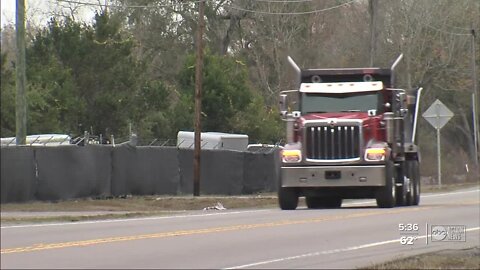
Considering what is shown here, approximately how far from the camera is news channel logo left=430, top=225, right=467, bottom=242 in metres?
19.5

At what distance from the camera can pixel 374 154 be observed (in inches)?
806

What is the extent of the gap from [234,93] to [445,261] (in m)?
35.3

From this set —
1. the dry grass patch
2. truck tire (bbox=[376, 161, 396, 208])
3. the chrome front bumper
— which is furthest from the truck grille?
the dry grass patch

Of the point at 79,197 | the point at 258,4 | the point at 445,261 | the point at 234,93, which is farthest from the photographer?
the point at 258,4

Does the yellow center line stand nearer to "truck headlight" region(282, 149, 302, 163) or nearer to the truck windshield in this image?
"truck headlight" region(282, 149, 302, 163)

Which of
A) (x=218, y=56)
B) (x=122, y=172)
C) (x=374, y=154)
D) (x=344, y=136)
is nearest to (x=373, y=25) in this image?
(x=218, y=56)

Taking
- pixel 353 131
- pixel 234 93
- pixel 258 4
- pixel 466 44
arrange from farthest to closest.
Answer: pixel 466 44 → pixel 258 4 → pixel 234 93 → pixel 353 131

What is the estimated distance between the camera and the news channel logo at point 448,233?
19.5 metres

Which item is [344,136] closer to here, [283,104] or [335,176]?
[335,176]

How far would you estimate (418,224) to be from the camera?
2200 centimetres

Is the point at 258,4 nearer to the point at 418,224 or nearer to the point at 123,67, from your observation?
the point at 123,67

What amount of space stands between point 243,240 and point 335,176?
2.95 metres

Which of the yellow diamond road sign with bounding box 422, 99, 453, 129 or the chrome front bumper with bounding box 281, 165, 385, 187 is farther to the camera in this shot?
the yellow diamond road sign with bounding box 422, 99, 453, 129

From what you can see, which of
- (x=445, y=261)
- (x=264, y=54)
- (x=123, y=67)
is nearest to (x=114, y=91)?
(x=123, y=67)
